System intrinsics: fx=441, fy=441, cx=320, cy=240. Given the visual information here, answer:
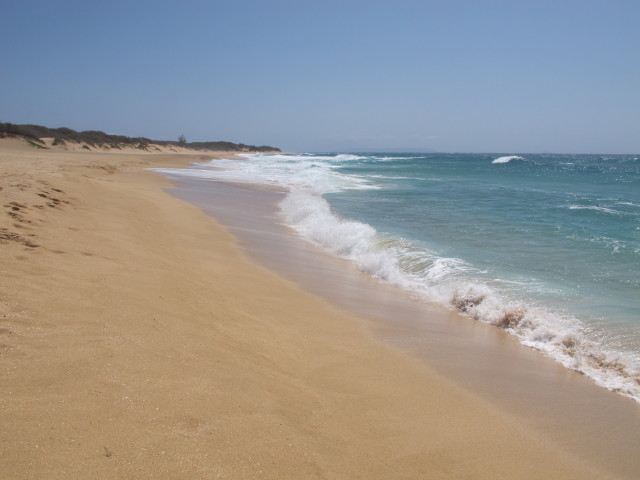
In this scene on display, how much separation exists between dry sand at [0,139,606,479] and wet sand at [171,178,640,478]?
24 centimetres

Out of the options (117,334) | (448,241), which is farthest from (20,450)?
(448,241)

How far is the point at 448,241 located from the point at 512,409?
22.8 feet

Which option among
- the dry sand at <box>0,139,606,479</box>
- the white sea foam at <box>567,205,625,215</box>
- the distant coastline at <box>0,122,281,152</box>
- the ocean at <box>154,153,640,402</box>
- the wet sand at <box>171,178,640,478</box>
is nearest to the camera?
the dry sand at <box>0,139,606,479</box>

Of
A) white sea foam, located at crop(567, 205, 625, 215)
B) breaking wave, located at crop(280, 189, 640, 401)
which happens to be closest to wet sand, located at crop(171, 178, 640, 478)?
breaking wave, located at crop(280, 189, 640, 401)

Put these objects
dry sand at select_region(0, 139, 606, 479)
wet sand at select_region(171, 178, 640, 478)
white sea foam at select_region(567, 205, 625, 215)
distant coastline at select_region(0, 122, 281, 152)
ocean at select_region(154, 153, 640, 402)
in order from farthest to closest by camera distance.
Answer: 1. distant coastline at select_region(0, 122, 281, 152)
2. white sea foam at select_region(567, 205, 625, 215)
3. ocean at select_region(154, 153, 640, 402)
4. wet sand at select_region(171, 178, 640, 478)
5. dry sand at select_region(0, 139, 606, 479)

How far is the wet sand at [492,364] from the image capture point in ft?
10.9

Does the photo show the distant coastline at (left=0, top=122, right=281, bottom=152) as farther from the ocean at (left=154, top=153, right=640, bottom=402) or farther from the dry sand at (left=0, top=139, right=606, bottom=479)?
the dry sand at (left=0, top=139, right=606, bottom=479)

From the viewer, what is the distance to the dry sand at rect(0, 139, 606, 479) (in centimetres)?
223

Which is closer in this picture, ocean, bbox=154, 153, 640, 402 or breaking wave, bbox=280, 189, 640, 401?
breaking wave, bbox=280, 189, 640, 401

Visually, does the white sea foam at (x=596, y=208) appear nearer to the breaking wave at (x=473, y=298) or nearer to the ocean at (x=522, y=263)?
the ocean at (x=522, y=263)

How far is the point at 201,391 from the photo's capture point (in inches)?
111

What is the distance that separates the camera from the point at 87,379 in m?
2.63

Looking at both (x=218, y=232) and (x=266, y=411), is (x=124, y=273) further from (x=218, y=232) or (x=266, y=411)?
(x=218, y=232)

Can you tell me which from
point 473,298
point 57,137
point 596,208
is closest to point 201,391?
point 473,298
